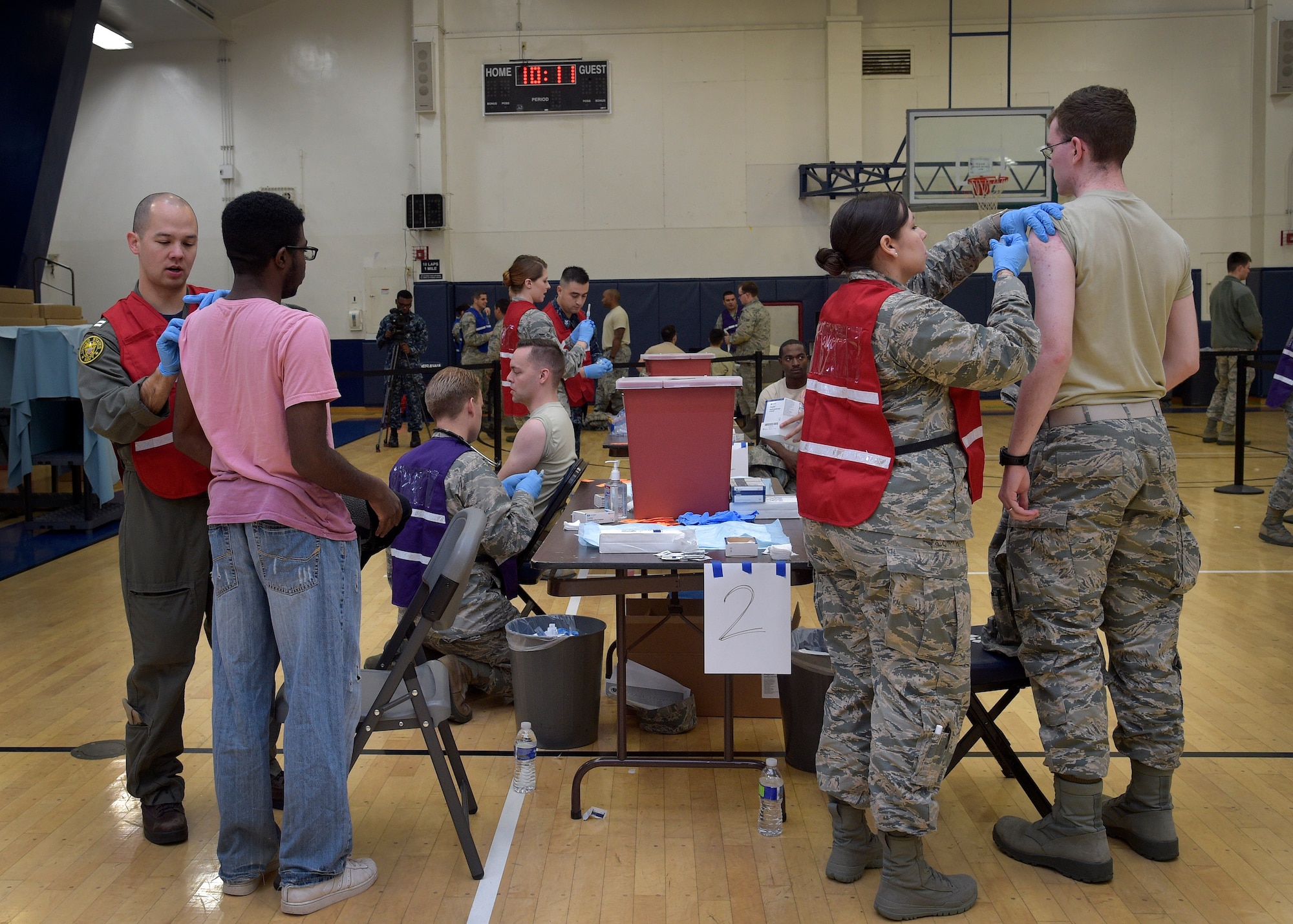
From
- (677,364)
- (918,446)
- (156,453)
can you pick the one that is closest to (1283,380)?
(677,364)

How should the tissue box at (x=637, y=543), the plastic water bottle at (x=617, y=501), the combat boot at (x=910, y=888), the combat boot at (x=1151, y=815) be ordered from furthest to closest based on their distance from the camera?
the plastic water bottle at (x=617, y=501) < the tissue box at (x=637, y=543) < the combat boot at (x=1151, y=815) < the combat boot at (x=910, y=888)

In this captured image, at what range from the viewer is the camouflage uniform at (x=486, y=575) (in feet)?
11.7

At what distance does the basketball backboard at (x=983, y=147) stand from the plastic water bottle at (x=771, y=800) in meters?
11.0

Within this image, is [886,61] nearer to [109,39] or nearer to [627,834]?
[109,39]

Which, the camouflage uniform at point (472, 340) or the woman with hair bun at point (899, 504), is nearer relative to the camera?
the woman with hair bun at point (899, 504)

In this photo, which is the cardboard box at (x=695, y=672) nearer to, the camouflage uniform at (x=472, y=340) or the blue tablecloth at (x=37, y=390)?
the blue tablecloth at (x=37, y=390)

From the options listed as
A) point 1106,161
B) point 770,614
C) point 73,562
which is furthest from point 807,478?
point 73,562

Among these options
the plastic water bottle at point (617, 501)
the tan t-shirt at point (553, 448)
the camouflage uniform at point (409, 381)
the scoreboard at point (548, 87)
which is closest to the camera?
the plastic water bottle at point (617, 501)

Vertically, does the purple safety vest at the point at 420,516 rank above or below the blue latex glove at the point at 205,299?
below

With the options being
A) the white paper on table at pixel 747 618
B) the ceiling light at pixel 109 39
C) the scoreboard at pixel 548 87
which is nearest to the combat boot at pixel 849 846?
the white paper on table at pixel 747 618

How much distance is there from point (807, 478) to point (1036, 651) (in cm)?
72

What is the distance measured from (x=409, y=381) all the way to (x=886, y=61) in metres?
7.53

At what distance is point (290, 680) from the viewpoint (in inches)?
94.4

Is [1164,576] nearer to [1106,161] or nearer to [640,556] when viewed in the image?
[1106,161]
